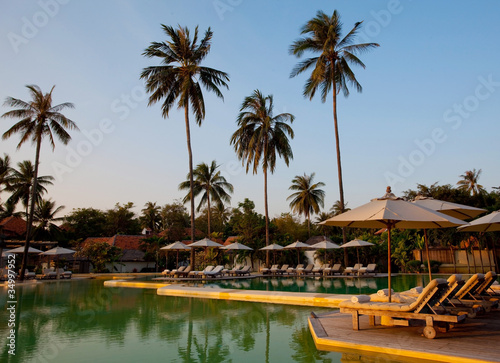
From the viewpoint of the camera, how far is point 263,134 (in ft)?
94.0

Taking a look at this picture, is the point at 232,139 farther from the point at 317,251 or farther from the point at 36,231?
the point at 36,231

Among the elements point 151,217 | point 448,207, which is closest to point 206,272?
point 448,207

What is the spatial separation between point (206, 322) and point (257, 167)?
20867 millimetres

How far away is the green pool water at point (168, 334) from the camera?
18.1ft

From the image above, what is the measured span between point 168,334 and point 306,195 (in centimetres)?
3987

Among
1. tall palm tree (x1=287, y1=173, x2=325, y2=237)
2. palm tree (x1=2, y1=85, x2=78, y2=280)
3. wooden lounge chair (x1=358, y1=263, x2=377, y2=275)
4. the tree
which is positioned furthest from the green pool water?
the tree

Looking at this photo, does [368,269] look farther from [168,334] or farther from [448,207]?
[168,334]

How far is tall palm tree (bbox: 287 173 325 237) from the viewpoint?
46.0 m

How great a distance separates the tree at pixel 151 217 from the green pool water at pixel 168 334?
1860 inches

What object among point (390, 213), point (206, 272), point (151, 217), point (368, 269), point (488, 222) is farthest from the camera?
point (151, 217)

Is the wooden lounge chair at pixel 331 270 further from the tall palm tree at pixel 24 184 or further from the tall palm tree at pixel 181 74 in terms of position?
the tall palm tree at pixel 24 184

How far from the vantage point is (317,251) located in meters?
30.1

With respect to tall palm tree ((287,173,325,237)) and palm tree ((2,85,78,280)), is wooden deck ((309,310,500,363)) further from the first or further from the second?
tall palm tree ((287,173,325,237))

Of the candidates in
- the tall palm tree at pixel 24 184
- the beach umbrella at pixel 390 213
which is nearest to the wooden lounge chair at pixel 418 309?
the beach umbrella at pixel 390 213
